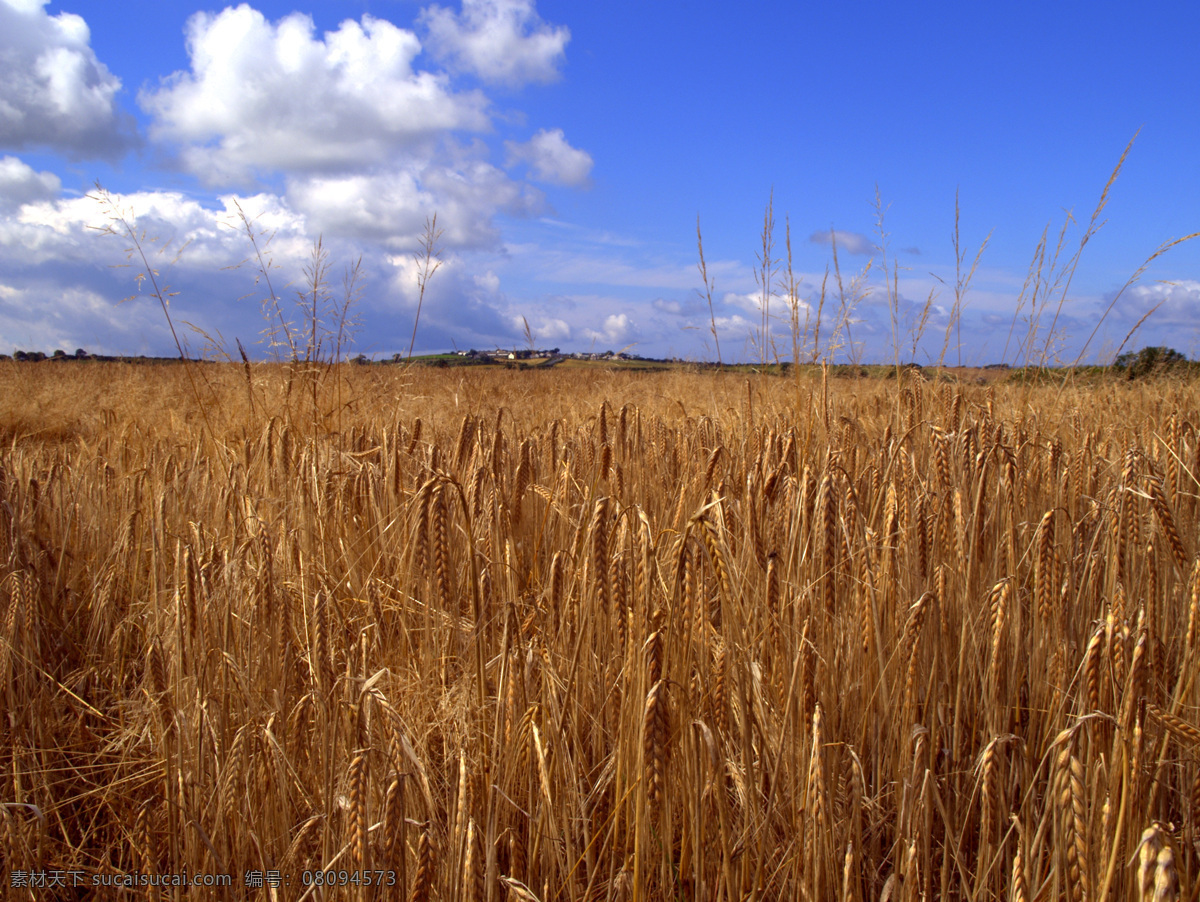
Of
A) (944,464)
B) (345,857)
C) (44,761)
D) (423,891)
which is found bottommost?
(44,761)

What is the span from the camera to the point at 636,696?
0.98m

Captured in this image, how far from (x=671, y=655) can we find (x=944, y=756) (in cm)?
73

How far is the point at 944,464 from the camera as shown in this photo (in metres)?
2.03

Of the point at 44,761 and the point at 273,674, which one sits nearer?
the point at 44,761

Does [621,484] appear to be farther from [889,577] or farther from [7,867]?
[7,867]

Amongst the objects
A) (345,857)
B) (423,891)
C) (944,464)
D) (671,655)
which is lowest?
(345,857)

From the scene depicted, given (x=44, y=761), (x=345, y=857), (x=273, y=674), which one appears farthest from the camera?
(x=273, y=674)

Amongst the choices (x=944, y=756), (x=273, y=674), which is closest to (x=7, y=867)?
(x=273, y=674)

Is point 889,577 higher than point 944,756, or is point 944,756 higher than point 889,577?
point 889,577

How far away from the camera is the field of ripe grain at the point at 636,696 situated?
3.16ft

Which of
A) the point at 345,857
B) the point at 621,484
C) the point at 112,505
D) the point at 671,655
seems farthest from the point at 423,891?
the point at 112,505

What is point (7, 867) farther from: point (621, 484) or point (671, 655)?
point (621, 484)

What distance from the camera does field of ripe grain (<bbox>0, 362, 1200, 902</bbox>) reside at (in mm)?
964

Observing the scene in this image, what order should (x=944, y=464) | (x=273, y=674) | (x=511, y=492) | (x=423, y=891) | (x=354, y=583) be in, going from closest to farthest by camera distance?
1. (x=423, y=891)
2. (x=273, y=674)
3. (x=944, y=464)
4. (x=354, y=583)
5. (x=511, y=492)
